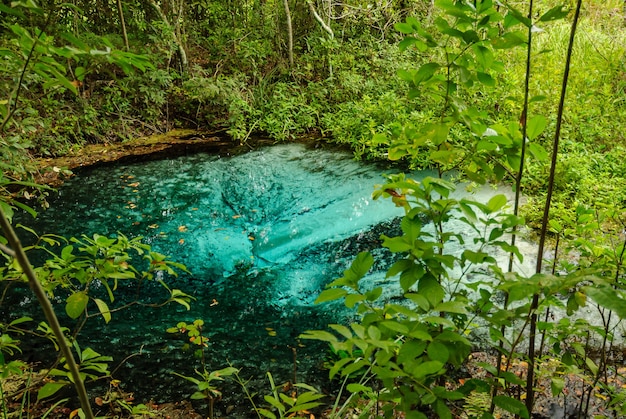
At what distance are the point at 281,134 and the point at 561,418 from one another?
577cm

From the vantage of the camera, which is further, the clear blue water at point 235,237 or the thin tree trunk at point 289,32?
the thin tree trunk at point 289,32

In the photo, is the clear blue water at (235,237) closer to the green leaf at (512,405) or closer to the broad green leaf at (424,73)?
the green leaf at (512,405)

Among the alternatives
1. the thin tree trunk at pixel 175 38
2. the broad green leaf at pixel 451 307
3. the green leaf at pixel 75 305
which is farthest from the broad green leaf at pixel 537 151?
the thin tree trunk at pixel 175 38

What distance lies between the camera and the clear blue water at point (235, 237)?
2.65m

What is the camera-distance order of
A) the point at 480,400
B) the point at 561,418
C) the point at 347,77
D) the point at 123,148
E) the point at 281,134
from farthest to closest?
the point at 347,77 < the point at 281,134 < the point at 123,148 < the point at 561,418 < the point at 480,400

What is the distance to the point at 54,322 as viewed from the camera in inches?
23.2

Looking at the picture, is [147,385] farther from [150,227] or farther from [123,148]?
[123,148]

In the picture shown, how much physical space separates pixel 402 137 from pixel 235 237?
2993 mm

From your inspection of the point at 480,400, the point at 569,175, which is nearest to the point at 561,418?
the point at 480,400

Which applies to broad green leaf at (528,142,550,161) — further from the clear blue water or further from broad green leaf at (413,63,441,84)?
the clear blue water

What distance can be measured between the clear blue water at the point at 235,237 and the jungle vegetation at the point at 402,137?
0.22 m

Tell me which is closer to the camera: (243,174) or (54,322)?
(54,322)

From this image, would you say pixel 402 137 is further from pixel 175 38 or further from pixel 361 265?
pixel 175 38

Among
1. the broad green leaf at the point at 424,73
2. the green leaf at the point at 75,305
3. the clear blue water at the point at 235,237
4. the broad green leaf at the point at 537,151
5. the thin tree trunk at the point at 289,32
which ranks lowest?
the clear blue water at the point at 235,237
